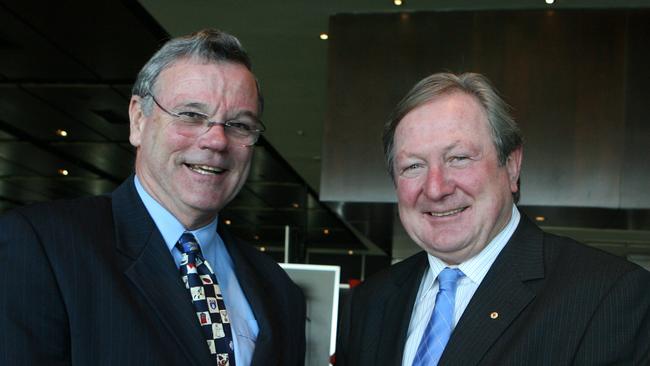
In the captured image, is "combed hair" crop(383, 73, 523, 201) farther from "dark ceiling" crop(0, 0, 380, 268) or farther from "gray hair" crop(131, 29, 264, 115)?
"dark ceiling" crop(0, 0, 380, 268)

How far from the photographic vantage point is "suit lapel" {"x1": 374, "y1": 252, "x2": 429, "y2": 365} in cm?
261

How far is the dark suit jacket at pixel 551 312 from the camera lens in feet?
7.21

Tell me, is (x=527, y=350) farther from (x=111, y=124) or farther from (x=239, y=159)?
(x=111, y=124)

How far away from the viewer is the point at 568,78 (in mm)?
5793

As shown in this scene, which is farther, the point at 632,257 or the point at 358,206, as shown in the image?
the point at 632,257

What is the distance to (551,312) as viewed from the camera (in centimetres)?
228

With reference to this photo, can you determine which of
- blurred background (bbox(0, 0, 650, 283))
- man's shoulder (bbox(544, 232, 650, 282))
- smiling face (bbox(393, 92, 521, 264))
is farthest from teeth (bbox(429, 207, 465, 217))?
blurred background (bbox(0, 0, 650, 283))

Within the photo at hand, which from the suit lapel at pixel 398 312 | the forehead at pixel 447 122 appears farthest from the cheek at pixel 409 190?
the suit lapel at pixel 398 312

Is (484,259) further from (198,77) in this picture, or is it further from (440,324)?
(198,77)

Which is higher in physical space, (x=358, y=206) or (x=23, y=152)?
(x=23, y=152)

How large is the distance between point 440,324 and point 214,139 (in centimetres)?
80

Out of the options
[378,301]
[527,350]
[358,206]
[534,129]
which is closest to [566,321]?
[527,350]

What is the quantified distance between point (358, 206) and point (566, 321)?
419 cm

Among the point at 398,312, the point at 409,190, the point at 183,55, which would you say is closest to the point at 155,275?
the point at 183,55
